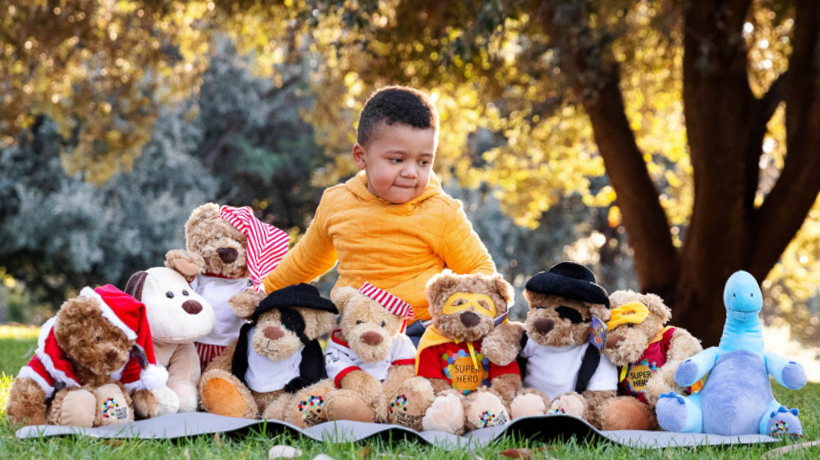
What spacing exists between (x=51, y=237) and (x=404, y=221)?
51.7ft

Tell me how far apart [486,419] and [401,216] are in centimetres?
120

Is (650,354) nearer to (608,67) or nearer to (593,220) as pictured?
(608,67)

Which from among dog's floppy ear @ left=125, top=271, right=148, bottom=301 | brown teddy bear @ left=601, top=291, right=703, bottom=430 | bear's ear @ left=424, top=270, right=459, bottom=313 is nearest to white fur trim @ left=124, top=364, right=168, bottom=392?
dog's floppy ear @ left=125, top=271, right=148, bottom=301

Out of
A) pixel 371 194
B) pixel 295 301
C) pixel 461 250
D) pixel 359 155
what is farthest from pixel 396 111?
pixel 295 301

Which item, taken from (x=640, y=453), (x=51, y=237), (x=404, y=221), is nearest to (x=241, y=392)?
(x=404, y=221)

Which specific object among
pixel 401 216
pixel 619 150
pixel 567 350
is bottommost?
pixel 567 350

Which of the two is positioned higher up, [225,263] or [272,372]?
[225,263]

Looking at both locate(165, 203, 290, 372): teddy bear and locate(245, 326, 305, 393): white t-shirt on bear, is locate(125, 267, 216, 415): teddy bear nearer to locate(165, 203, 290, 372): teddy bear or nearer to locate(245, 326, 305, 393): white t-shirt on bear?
locate(165, 203, 290, 372): teddy bear

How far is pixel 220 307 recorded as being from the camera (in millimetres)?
3744

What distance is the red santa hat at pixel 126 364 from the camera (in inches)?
122

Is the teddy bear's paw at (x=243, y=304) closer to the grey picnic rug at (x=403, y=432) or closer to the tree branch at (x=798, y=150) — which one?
the grey picnic rug at (x=403, y=432)

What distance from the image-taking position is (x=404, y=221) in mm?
3916

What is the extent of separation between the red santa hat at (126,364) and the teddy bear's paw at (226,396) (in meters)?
0.25

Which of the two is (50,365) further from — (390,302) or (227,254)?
(390,302)
